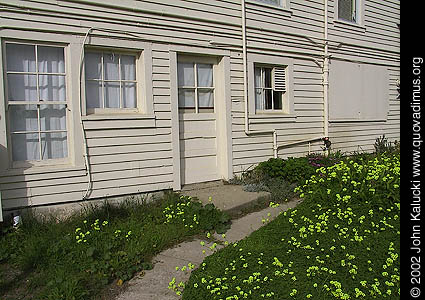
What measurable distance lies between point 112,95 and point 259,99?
323 centimetres

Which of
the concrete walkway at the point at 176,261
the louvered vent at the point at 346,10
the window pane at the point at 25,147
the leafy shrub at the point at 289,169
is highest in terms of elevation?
the louvered vent at the point at 346,10

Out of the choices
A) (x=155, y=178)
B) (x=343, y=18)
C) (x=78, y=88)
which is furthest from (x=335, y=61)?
(x=78, y=88)

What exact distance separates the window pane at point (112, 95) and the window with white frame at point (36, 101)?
0.66 metres

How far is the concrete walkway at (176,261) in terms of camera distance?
3.92 metres

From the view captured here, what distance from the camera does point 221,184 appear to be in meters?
7.66

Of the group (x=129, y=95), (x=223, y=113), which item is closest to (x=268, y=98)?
(x=223, y=113)

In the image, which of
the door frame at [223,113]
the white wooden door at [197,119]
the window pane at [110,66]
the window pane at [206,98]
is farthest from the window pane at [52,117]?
the door frame at [223,113]

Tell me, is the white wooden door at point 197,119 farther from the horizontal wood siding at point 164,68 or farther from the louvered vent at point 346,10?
the louvered vent at point 346,10

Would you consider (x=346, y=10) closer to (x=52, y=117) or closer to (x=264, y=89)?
(x=264, y=89)

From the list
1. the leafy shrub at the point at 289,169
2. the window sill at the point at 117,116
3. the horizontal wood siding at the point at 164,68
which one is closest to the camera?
the horizontal wood siding at the point at 164,68

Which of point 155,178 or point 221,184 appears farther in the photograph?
point 221,184
